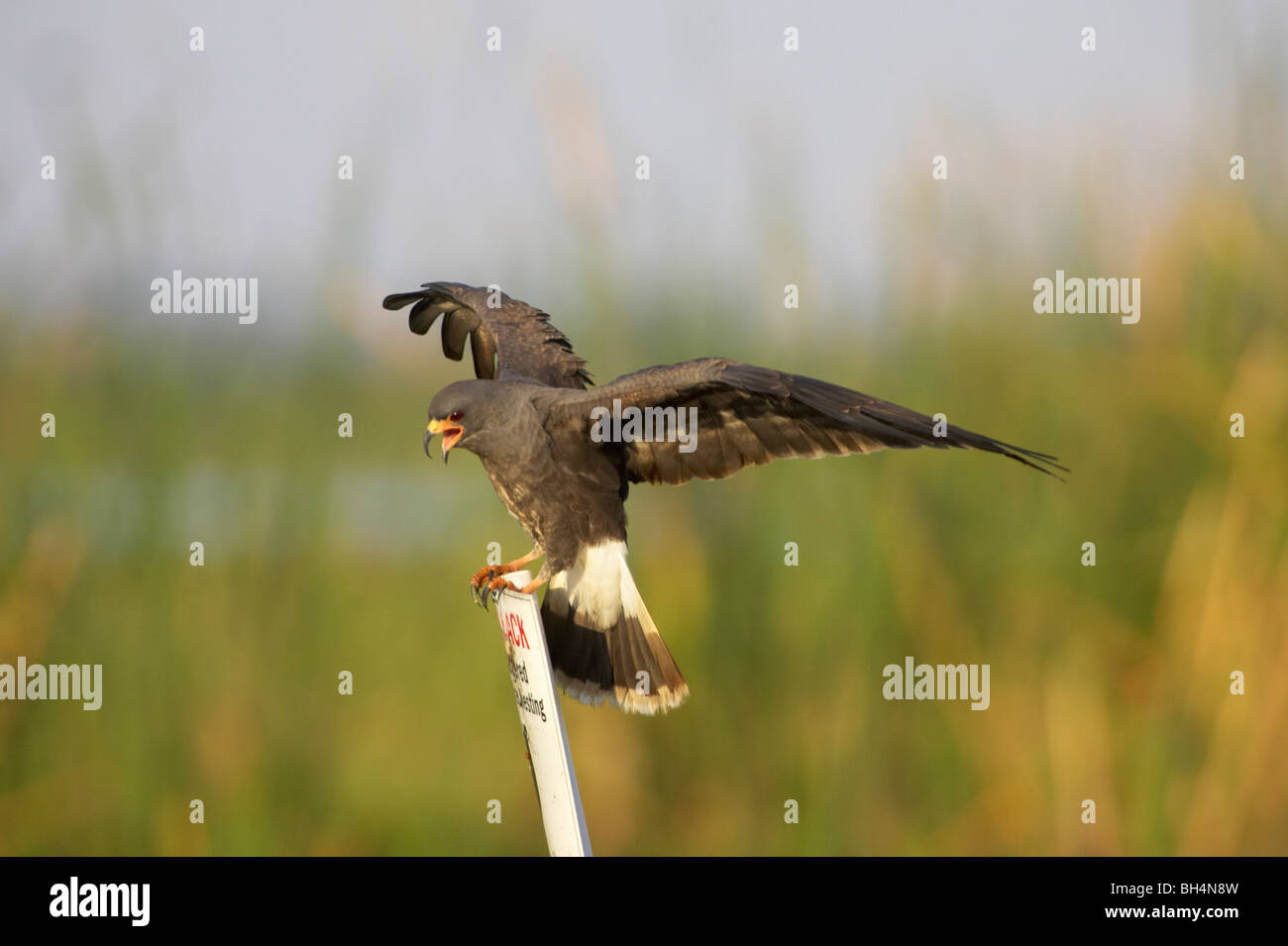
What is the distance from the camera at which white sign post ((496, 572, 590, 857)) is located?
265cm

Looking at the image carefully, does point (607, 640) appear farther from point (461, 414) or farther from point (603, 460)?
point (461, 414)

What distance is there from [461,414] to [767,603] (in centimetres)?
134

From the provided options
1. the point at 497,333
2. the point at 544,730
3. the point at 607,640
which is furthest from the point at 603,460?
the point at 544,730

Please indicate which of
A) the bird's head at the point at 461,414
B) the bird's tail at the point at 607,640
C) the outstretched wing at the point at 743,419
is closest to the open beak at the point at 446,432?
the bird's head at the point at 461,414

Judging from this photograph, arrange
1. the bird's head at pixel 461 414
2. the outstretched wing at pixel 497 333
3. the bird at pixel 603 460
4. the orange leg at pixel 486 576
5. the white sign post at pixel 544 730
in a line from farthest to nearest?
the outstretched wing at pixel 497 333, the orange leg at pixel 486 576, the bird's head at pixel 461 414, the bird at pixel 603 460, the white sign post at pixel 544 730

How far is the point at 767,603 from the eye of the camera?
4059 millimetres

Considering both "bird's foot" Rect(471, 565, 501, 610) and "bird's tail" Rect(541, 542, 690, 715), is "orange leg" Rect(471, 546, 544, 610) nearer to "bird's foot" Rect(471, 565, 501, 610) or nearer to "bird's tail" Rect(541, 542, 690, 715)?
"bird's foot" Rect(471, 565, 501, 610)

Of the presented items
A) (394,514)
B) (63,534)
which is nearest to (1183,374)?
(394,514)

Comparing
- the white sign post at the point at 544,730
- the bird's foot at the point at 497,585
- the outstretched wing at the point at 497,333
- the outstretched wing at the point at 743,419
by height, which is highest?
the outstretched wing at the point at 497,333

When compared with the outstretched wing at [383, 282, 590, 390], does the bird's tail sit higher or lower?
lower

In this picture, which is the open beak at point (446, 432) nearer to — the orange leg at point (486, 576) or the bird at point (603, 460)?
the bird at point (603, 460)

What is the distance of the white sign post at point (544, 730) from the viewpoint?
2.65 metres

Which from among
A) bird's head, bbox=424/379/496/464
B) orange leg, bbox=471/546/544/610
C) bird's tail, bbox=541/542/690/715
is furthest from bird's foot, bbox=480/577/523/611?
bird's head, bbox=424/379/496/464

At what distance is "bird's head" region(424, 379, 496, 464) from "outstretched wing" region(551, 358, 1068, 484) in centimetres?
23
